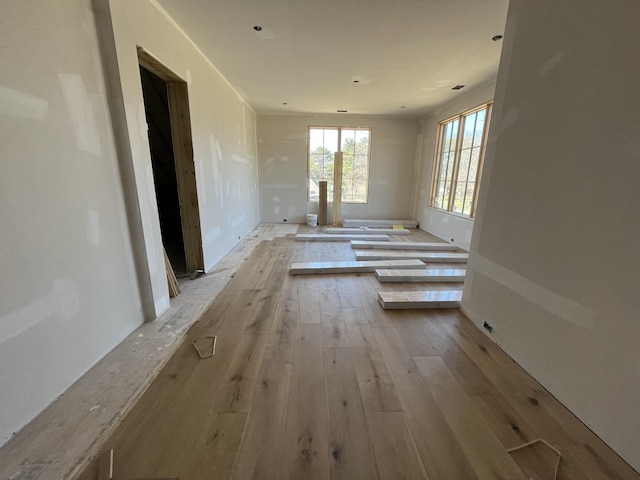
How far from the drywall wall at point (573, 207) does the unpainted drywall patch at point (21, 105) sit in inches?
106

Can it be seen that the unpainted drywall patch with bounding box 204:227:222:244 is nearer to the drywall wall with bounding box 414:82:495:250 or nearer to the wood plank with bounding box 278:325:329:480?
the wood plank with bounding box 278:325:329:480

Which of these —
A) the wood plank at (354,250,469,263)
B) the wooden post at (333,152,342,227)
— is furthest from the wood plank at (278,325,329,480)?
the wooden post at (333,152,342,227)

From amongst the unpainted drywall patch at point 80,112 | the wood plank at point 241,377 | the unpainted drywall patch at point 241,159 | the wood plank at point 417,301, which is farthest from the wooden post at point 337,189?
the unpainted drywall patch at point 80,112

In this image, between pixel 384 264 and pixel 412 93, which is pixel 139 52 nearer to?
pixel 384 264

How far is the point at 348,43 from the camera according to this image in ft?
8.84

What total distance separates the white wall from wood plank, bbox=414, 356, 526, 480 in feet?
6.71

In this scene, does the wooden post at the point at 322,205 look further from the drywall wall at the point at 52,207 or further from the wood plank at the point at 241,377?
the drywall wall at the point at 52,207

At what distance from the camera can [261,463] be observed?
1.08m

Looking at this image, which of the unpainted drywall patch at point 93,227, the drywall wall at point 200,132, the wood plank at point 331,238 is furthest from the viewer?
the wood plank at point 331,238

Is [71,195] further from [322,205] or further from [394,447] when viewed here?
[322,205]

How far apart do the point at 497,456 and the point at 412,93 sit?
4782 mm

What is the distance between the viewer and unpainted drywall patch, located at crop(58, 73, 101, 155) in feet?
4.63

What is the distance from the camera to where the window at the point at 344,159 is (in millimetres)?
6395

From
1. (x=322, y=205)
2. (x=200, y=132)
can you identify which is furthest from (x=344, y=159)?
(x=200, y=132)
